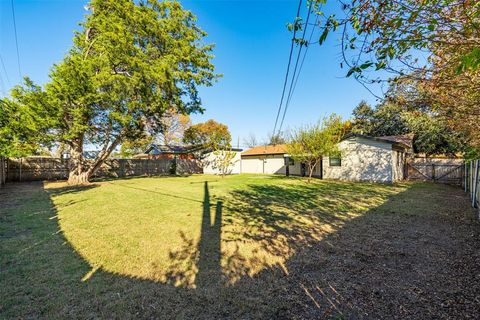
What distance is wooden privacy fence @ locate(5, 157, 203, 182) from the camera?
15558mm

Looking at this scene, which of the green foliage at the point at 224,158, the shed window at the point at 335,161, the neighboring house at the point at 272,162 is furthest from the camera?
the neighboring house at the point at 272,162

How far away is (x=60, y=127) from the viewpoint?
41.8ft

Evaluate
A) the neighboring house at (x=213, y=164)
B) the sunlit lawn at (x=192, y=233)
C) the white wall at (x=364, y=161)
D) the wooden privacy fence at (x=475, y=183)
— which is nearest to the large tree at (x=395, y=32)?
the sunlit lawn at (x=192, y=233)

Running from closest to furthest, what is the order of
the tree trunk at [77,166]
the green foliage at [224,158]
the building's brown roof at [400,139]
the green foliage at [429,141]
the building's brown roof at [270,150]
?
the tree trunk at [77,166] < the building's brown roof at [400,139] < the green foliage at [429,141] < the green foliage at [224,158] < the building's brown roof at [270,150]

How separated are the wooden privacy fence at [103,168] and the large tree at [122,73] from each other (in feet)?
12.3

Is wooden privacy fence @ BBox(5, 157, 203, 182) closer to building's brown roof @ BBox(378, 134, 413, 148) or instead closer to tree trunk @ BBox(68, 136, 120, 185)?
tree trunk @ BBox(68, 136, 120, 185)

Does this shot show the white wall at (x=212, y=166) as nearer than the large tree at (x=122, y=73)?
No

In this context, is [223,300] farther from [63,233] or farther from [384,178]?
[384,178]

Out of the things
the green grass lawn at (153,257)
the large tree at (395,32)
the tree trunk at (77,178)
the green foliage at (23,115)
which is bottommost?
the green grass lawn at (153,257)

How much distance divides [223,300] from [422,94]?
16.1 ft

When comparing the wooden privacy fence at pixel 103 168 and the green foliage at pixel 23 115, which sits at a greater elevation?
the green foliage at pixel 23 115

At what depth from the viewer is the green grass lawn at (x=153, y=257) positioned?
8.00ft

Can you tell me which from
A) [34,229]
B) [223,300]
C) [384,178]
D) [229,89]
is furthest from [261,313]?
[229,89]

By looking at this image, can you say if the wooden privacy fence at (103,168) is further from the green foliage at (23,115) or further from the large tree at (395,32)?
the large tree at (395,32)
